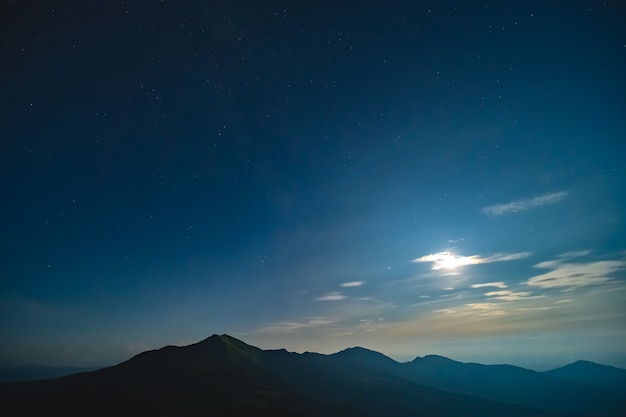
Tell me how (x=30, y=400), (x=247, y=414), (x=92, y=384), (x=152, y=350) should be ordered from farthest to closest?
(x=152, y=350), (x=92, y=384), (x=30, y=400), (x=247, y=414)

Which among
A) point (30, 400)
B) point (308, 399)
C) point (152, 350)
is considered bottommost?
point (308, 399)

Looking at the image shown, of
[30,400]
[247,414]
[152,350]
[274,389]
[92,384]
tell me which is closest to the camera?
[247,414]

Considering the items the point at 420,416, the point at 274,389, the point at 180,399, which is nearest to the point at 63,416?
the point at 180,399

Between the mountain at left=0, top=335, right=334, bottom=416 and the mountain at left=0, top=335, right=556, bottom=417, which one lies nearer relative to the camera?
the mountain at left=0, top=335, right=334, bottom=416

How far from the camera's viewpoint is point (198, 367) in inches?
6471

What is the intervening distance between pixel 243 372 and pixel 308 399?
3976 centimetres

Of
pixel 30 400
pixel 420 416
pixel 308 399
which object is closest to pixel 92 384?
pixel 30 400

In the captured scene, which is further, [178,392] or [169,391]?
[178,392]

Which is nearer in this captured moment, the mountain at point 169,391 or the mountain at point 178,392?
the mountain at point 169,391

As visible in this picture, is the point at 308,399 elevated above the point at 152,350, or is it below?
below

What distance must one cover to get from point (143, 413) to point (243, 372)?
197 ft

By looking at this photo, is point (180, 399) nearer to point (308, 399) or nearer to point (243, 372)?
point (243, 372)

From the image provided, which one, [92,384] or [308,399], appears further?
[308,399]

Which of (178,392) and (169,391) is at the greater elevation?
(169,391)
